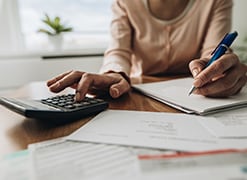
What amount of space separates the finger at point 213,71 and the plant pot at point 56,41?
4.30 feet

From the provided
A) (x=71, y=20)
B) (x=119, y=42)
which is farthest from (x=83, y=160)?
(x=71, y=20)

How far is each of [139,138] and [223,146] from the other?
0.11 m

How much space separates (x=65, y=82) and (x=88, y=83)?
0.05 m

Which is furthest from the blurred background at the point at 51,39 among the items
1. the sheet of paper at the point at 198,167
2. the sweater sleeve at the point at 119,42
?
the sheet of paper at the point at 198,167

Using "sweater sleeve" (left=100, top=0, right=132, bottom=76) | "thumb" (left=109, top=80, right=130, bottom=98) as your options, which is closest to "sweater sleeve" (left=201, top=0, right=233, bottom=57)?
"sweater sleeve" (left=100, top=0, right=132, bottom=76)

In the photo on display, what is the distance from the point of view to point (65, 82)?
0.59 m

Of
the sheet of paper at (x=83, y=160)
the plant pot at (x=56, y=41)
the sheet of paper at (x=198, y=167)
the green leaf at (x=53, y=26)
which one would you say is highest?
the sheet of paper at (x=198, y=167)

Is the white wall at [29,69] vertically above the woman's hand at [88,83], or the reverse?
the woman's hand at [88,83]

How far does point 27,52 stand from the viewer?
1678mm

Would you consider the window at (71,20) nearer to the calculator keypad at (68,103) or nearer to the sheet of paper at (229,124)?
the calculator keypad at (68,103)

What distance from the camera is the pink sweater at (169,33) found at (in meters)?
0.96

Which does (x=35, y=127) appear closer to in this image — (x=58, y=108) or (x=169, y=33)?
(x=58, y=108)

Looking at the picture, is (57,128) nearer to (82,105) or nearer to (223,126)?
(82,105)

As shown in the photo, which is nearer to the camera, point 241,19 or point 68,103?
point 68,103
